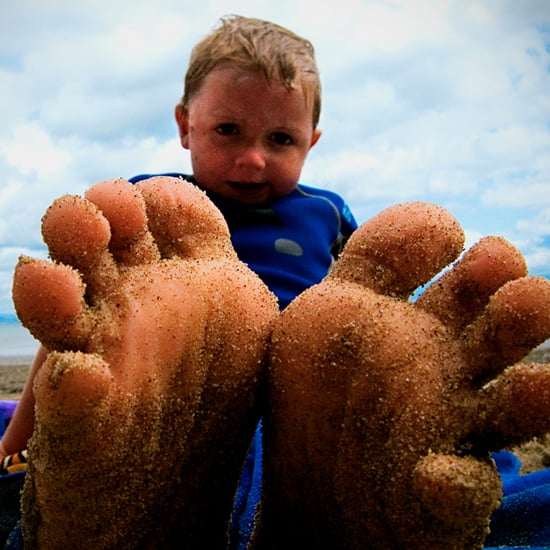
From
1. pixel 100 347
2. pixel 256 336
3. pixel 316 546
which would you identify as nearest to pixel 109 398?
pixel 100 347

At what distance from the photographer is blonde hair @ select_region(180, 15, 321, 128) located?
1.41 meters

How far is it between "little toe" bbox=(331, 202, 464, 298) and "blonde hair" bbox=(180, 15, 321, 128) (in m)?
0.77

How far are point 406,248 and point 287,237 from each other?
2.45 feet

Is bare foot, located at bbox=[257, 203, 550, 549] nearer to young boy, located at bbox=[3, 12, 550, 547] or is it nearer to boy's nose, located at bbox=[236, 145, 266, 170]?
young boy, located at bbox=[3, 12, 550, 547]

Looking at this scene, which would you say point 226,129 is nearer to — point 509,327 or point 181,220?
point 181,220

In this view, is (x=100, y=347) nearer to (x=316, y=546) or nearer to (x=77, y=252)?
(x=77, y=252)

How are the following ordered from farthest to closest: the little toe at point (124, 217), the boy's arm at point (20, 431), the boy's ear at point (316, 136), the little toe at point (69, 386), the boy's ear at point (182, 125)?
the boy's ear at point (316, 136) → the boy's ear at point (182, 125) → the boy's arm at point (20, 431) → the little toe at point (124, 217) → the little toe at point (69, 386)

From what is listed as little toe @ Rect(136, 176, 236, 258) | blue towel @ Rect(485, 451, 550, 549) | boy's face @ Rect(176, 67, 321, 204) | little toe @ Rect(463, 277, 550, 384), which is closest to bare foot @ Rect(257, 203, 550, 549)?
little toe @ Rect(463, 277, 550, 384)

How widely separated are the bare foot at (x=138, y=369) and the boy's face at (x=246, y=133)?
0.63m

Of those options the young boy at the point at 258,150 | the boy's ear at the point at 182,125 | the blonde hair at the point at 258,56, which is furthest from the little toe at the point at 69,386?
the boy's ear at the point at 182,125

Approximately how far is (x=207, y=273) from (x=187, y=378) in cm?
13

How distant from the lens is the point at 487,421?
62cm

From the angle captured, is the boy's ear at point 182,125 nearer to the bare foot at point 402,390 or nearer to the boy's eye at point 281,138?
the boy's eye at point 281,138

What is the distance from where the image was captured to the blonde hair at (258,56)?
1414 mm
